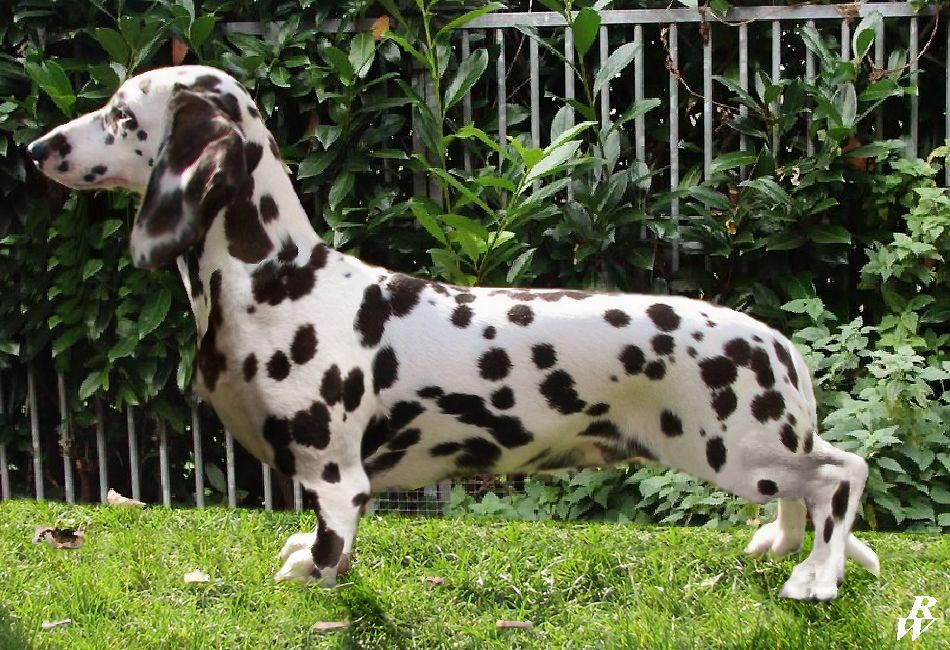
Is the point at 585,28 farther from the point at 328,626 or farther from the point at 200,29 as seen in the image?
the point at 328,626

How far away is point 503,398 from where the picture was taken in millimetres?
2912

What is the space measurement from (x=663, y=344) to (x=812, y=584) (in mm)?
778

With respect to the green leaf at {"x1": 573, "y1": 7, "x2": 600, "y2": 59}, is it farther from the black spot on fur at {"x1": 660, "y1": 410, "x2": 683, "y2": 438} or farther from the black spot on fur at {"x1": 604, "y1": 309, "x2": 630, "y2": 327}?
the black spot on fur at {"x1": 660, "y1": 410, "x2": 683, "y2": 438}

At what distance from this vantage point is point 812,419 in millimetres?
3012

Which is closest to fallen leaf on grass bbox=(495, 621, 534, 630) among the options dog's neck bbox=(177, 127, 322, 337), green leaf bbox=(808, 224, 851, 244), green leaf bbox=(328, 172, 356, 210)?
dog's neck bbox=(177, 127, 322, 337)

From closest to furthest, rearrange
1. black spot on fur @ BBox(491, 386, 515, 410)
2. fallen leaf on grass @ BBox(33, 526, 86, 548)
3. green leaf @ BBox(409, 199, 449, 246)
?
black spot on fur @ BBox(491, 386, 515, 410) → fallen leaf on grass @ BBox(33, 526, 86, 548) → green leaf @ BBox(409, 199, 449, 246)

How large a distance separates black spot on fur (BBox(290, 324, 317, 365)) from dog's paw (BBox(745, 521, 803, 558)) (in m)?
1.54

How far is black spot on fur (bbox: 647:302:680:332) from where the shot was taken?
2910 millimetres

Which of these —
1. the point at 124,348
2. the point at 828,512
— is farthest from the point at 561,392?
the point at 124,348

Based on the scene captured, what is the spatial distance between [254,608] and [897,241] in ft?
10.3

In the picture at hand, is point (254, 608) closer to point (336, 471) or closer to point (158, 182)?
point (336, 471)

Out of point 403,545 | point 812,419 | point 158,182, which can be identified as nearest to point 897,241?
point 812,419

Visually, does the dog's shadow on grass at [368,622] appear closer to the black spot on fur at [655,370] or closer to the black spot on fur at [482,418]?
the black spot on fur at [482,418]

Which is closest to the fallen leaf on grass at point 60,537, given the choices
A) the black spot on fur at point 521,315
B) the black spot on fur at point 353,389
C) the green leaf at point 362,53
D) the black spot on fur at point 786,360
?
the black spot on fur at point 353,389
